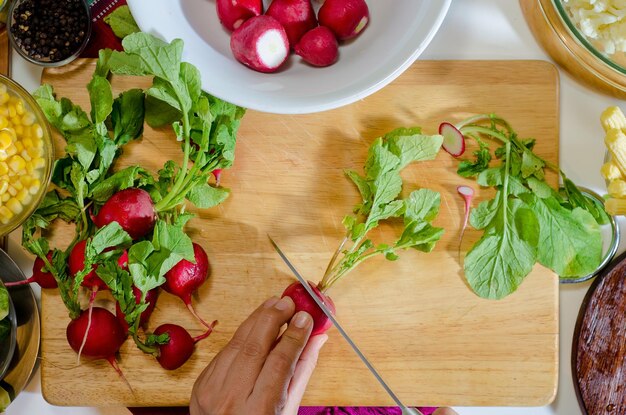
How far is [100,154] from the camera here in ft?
3.70

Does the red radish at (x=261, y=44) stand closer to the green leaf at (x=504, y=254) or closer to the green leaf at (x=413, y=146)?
the green leaf at (x=413, y=146)

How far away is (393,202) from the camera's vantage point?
1.12m

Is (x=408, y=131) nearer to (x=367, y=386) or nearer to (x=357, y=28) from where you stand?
(x=357, y=28)

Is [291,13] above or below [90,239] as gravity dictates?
above

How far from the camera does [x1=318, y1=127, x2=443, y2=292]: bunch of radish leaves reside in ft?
3.63

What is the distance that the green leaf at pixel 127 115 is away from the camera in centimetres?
114

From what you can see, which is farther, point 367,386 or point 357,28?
point 367,386

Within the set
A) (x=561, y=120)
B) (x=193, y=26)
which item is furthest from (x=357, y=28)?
(x=561, y=120)

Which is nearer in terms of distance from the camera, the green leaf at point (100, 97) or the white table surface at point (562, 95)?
the green leaf at point (100, 97)

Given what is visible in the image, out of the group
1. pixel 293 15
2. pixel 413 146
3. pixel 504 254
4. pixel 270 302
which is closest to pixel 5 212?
pixel 270 302

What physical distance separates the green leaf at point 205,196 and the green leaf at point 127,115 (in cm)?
16

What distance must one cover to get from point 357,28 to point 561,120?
0.44 meters

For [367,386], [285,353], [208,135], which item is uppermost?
[208,135]

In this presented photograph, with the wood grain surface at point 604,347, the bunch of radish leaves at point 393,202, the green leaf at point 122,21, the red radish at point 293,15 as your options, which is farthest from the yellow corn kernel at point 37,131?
the wood grain surface at point 604,347
